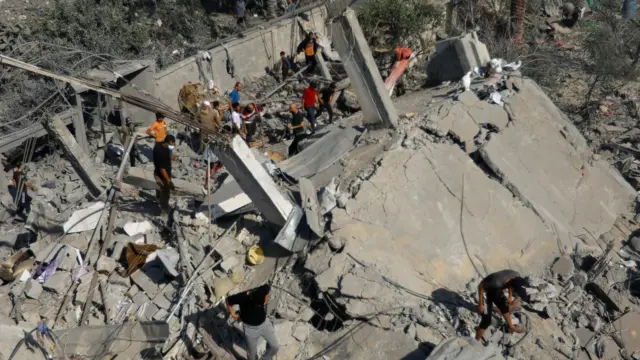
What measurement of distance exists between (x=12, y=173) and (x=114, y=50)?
16.7 feet

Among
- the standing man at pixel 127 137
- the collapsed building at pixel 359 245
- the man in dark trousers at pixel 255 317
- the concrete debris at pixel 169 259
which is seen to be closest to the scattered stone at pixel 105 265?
the collapsed building at pixel 359 245

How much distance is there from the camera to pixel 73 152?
8750mm

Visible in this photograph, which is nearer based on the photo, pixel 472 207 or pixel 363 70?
pixel 472 207

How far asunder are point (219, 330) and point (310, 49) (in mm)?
8785

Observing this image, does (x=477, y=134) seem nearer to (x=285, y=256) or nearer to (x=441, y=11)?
(x=285, y=256)

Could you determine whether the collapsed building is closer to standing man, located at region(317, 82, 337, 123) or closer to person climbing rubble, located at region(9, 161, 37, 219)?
person climbing rubble, located at region(9, 161, 37, 219)

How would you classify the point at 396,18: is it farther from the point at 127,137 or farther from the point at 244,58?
the point at 127,137

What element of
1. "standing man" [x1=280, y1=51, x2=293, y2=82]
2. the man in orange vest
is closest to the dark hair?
the man in orange vest

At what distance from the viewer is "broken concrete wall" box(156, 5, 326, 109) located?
43.0 ft

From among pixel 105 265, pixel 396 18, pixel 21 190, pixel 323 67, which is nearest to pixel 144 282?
pixel 105 265

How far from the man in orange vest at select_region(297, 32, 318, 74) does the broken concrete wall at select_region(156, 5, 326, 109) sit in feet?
3.58

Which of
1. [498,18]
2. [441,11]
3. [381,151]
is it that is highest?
[381,151]

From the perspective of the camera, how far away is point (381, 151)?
28.6ft

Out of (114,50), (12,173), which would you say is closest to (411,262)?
(12,173)
